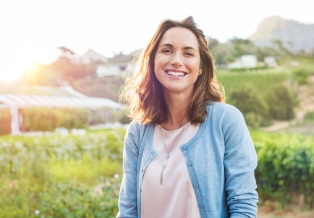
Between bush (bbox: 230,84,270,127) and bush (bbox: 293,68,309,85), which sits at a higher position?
bush (bbox: 293,68,309,85)

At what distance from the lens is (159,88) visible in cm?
180

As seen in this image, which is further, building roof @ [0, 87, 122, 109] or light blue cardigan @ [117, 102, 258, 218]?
building roof @ [0, 87, 122, 109]

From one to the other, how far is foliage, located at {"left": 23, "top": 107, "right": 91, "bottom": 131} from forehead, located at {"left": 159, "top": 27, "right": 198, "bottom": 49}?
368cm

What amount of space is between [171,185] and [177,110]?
1.01 feet

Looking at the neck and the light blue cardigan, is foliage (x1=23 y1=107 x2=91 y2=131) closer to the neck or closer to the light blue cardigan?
the neck

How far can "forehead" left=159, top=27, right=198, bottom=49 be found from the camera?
1606mm

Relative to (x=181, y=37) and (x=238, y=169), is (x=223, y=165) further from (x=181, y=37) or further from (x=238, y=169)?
(x=181, y=37)

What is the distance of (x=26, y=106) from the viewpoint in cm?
496

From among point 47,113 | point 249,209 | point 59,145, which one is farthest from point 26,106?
point 249,209

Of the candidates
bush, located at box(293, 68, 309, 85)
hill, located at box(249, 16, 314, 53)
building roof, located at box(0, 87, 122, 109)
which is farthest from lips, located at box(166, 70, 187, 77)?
bush, located at box(293, 68, 309, 85)

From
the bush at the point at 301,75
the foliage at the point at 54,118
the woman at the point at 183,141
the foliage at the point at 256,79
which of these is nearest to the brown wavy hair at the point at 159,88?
the woman at the point at 183,141

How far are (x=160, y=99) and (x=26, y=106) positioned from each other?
139 inches

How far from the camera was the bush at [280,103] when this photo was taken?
6465 mm

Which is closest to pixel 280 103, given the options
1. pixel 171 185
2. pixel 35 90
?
pixel 35 90
